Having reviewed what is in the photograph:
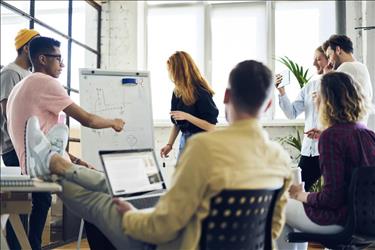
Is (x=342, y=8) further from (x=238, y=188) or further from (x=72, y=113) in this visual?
(x=238, y=188)

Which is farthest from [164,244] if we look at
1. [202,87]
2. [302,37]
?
[302,37]

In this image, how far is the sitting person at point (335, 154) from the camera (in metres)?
1.73

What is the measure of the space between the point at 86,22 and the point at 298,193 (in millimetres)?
3361

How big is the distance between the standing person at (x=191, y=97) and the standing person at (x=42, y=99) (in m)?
0.62

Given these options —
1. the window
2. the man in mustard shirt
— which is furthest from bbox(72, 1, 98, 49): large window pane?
the man in mustard shirt

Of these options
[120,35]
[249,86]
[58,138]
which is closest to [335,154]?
[249,86]

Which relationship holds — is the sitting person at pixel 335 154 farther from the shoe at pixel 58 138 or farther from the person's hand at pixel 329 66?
the person's hand at pixel 329 66

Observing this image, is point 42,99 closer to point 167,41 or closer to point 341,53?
point 341,53

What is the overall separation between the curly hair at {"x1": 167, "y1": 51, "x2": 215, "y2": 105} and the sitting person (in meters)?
1.04

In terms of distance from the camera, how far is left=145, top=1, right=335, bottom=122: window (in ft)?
15.1

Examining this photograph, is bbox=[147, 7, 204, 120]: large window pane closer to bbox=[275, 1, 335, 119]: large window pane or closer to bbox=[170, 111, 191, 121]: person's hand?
bbox=[275, 1, 335, 119]: large window pane

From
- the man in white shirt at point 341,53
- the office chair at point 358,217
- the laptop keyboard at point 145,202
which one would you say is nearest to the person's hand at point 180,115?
the man in white shirt at point 341,53

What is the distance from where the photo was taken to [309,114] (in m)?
3.09

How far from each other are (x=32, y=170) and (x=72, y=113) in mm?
625
